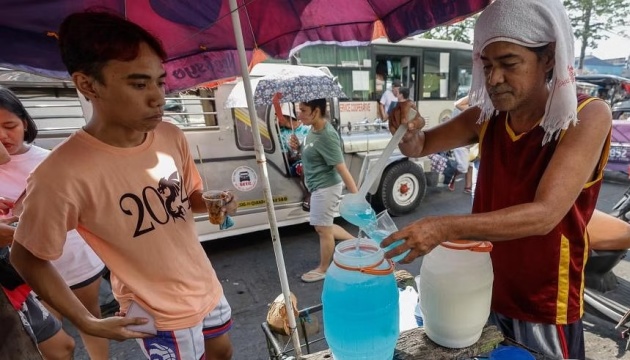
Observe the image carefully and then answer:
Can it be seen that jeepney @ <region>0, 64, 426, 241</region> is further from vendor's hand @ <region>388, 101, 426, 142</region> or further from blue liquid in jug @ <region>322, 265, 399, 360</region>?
blue liquid in jug @ <region>322, 265, 399, 360</region>

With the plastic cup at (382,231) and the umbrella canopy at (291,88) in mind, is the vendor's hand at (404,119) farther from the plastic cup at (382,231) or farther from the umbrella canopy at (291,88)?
the umbrella canopy at (291,88)

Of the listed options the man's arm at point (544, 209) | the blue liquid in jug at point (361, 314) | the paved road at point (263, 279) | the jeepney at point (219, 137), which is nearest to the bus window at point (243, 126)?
the jeepney at point (219, 137)

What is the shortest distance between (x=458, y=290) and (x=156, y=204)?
1.17 meters

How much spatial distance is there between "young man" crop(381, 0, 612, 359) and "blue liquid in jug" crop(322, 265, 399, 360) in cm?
15

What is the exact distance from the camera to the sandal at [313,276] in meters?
3.69

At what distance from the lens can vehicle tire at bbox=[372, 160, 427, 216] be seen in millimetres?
5449

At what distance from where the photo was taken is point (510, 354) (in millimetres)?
977

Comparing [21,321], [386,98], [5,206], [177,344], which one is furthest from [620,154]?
[5,206]

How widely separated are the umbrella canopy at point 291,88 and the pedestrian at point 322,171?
31 centimetres

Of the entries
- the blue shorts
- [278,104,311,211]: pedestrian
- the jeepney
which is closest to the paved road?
the jeepney

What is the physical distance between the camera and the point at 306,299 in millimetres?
3365

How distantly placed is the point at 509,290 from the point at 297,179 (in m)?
3.48

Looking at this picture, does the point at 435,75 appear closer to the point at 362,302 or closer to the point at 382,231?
the point at 382,231

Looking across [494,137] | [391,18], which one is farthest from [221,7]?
[494,137]
